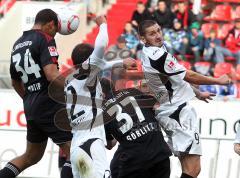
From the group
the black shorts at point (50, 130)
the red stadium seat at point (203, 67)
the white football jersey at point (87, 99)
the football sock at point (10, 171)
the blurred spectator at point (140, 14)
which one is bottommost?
the red stadium seat at point (203, 67)

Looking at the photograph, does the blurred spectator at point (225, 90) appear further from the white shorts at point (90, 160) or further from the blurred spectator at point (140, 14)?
the white shorts at point (90, 160)

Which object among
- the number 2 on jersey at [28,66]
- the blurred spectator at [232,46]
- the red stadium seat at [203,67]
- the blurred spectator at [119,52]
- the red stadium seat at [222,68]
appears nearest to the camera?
the number 2 on jersey at [28,66]

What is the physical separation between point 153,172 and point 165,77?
97 cm

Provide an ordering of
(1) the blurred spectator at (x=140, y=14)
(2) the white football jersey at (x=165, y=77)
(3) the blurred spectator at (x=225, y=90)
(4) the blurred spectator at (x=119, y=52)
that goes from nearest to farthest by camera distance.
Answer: (2) the white football jersey at (x=165, y=77)
(3) the blurred spectator at (x=225, y=90)
(4) the blurred spectator at (x=119, y=52)
(1) the blurred spectator at (x=140, y=14)

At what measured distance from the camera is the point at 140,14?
Answer: 664 inches

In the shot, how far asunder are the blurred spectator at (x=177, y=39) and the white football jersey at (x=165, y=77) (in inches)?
309

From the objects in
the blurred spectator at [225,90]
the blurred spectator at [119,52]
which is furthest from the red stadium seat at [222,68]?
the blurred spectator at [119,52]

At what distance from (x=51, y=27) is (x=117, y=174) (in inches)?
66.9

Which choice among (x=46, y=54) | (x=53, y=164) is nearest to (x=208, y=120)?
(x=53, y=164)

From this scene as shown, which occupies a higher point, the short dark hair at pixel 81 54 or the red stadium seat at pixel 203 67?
the short dark hair at pixel 81 54

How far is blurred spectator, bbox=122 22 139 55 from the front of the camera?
52.1 ft

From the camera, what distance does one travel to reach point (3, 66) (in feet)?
44.6

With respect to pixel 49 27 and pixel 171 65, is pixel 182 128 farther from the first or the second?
pixel 49 27

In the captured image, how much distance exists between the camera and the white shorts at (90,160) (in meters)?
7.37
